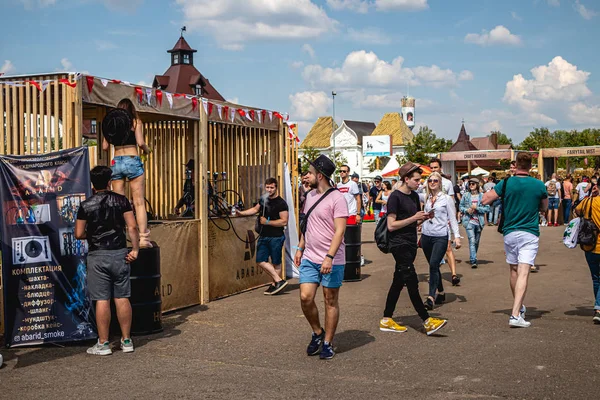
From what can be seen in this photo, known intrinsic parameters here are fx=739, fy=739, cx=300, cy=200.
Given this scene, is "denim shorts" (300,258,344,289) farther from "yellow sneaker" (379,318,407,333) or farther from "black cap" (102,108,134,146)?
"black cap" (102,108,134,146)

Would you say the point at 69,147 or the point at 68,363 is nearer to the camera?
the point at 68,363

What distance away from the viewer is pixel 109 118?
834cm

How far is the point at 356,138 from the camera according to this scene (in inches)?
4345

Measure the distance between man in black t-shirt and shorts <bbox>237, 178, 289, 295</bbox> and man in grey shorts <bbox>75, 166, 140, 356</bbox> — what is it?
410 centimetres

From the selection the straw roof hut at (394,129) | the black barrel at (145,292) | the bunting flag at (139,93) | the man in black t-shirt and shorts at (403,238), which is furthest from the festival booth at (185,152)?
the straw roof hut at (394,129)

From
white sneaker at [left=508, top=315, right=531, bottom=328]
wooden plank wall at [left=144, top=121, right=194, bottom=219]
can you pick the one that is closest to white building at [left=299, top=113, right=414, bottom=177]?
wooden plank wall at [left=144, top=121, right=194, bottom=219]

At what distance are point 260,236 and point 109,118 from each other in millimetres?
3870

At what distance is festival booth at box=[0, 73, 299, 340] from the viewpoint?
8188mm

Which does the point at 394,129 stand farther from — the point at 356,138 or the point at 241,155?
the point at 241,155

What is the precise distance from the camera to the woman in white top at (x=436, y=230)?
386 inches

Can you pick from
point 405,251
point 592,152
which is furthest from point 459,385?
point 592,152

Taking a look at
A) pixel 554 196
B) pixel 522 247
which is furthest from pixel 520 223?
pixel 554 196

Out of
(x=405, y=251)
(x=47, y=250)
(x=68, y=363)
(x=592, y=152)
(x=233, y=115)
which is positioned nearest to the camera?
(x=68, y=363)

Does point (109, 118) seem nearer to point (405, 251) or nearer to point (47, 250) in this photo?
point (47, 250)
